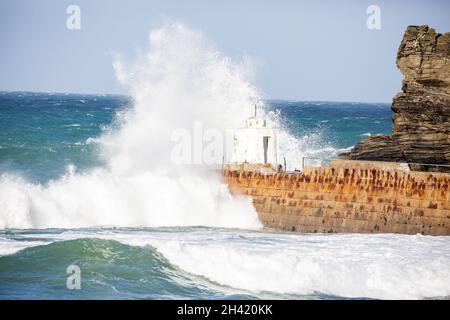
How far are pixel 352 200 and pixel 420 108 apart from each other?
3285 millimetres

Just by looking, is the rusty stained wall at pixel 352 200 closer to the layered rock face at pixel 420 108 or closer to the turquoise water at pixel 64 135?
the layered rock face at pixel 420 108

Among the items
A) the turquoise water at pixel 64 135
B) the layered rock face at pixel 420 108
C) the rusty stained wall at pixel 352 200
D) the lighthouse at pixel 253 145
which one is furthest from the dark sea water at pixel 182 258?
the turquoise water at pixel 64 135

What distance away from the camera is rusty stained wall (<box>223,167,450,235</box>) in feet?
65.9

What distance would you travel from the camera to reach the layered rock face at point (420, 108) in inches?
878

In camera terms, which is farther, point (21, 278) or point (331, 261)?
point (331, 261)

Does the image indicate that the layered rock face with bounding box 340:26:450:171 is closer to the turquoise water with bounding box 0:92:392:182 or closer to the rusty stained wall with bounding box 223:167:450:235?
the rusty stained wall with bounding box 223:167:450:235

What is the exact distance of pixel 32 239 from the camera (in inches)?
731

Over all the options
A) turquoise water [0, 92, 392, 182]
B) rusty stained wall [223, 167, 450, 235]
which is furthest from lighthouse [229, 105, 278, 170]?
turquoise water [0, 92, 392, 182]

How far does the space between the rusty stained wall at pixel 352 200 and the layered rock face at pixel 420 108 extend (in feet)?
6.64

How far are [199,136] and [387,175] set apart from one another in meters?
7.43

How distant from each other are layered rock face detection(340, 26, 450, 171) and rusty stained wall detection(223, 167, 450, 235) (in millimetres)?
2022

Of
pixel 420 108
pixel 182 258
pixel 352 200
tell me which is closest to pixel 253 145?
pixel 352 200

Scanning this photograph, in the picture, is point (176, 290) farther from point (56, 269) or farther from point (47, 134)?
point (47, 134)

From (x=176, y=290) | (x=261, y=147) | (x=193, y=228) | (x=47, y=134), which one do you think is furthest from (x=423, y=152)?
(x=47, y=134)
